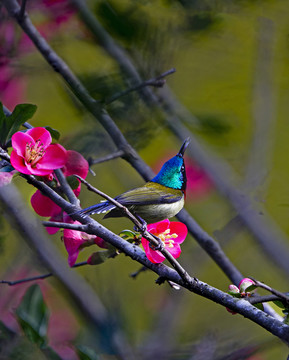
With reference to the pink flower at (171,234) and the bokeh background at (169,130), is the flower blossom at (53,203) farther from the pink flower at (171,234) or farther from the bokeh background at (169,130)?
the pink flower at (171,234)

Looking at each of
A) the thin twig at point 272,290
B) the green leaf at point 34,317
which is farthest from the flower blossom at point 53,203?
the thin twig at point 272,290

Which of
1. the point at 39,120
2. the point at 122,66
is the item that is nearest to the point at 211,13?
the point at 122,66

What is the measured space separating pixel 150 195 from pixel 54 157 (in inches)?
12.8

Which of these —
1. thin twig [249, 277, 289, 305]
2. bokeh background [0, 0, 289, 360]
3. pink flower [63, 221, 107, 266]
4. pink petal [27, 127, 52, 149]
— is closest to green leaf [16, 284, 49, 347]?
bokeh background [0, 0, 289, 360]

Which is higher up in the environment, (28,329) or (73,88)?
(73,88)

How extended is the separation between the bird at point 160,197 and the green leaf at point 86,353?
0.28 meters

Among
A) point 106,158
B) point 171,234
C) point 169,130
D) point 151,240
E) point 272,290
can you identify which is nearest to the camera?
point 272,290

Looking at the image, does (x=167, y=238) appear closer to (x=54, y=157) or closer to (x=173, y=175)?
(x=54, y=157)

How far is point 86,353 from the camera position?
108 cm

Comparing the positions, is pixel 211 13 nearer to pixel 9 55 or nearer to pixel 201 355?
pixel 9 55

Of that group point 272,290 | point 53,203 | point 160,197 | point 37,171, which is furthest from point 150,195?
point 272,290

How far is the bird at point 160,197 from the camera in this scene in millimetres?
1194

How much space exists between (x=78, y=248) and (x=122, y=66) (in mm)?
608

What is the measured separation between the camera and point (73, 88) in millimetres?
1196
